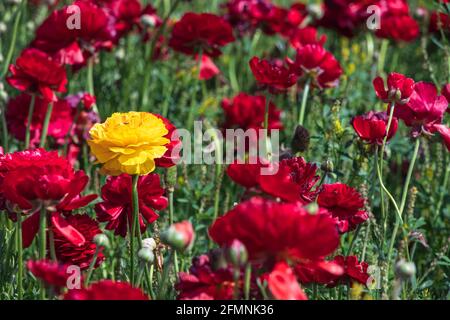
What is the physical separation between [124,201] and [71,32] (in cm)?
94

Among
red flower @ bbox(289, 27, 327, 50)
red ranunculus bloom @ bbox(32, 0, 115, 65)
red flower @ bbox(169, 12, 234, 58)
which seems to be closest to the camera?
red ranunculus bloom @ bbox(32, 0, 115, 65)

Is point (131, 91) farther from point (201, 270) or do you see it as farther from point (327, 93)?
point (201, 270)

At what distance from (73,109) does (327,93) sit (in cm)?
79

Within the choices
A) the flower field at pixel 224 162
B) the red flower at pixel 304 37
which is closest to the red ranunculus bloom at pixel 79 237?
the flower field at pixel 224 162

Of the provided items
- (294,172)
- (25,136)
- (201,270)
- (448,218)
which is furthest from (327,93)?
(201,270)

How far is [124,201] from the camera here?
5.34ft

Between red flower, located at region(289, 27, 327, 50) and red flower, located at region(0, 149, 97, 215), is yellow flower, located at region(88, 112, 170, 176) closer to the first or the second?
red flower, located at region(0, 149, 97, 215)

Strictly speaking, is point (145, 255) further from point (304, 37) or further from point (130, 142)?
point (304, 37)

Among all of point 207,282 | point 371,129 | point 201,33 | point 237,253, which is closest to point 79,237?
point 207,282

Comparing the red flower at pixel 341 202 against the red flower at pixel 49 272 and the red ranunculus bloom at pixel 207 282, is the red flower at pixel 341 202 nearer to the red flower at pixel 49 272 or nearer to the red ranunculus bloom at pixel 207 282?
the red ranunculus bloom at pixel 207 282

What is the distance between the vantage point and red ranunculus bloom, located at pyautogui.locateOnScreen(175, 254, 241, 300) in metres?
1.27

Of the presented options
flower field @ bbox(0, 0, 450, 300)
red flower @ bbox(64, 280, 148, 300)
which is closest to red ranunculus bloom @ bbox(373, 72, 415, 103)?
flower field @ bbox(0, 0, 450, 300)

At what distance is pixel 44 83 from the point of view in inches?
87.7

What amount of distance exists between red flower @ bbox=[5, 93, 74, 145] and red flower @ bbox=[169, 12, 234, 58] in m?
0.39
